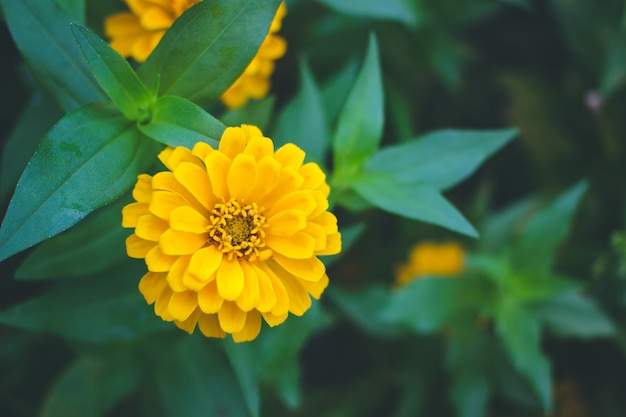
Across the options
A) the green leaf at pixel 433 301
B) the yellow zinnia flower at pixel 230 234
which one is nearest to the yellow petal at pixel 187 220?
the yellow zinnia flower at pixel 230 234

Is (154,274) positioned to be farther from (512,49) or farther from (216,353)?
(512,49)

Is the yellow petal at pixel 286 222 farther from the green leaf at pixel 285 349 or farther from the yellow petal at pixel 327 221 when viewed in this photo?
the green leaf at pixel 285 349

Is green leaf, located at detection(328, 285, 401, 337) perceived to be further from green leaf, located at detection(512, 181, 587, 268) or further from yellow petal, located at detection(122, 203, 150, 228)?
yellow petal, located at detection(122, 203, 150, 228)

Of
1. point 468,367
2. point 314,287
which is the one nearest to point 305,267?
point 314,287

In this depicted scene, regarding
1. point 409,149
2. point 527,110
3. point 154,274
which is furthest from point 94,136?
point 527,110

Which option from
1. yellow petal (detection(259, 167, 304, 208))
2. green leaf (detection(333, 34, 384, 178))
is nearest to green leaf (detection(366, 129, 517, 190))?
green leaf (detection(333, 34, 384, 178))

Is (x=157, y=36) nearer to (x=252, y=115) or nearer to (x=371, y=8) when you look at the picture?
(x=252, y=115)
